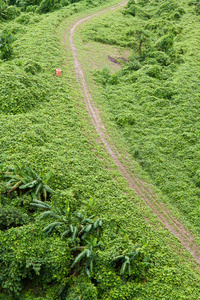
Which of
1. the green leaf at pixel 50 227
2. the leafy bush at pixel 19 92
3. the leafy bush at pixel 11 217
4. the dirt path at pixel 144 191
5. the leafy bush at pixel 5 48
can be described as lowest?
the dirt path at pixel 144 191

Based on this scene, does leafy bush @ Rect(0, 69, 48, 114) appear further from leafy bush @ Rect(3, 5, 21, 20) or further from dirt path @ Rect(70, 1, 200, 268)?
leafy bush @ Rect(3, 5, 21, 20)

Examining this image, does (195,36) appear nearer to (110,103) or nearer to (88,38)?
(88,38)

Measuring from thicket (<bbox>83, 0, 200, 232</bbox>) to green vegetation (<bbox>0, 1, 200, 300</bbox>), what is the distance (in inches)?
106

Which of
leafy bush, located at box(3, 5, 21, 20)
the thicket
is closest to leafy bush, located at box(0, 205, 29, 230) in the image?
the thicket

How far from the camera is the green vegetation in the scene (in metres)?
8.34

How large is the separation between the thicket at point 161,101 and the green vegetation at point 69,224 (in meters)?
2.70

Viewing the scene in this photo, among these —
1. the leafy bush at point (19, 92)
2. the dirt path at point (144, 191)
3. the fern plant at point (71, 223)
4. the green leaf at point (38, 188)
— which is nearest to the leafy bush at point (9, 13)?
the leafy bush at point (19, 92)

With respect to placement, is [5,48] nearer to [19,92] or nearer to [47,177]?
[19,92]

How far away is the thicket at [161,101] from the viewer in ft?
45.4

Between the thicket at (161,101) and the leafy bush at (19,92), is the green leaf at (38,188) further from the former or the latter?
the thicket at (161,101)

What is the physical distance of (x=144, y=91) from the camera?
19547 millimetres

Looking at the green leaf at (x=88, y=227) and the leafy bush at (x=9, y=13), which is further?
the leafy bush at (x=9, y=13)

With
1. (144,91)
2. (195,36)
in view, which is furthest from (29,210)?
(195,36)

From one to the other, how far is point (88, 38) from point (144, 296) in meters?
25.8
